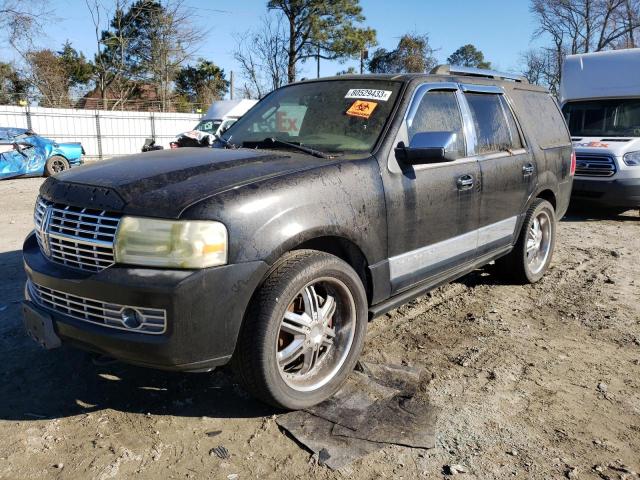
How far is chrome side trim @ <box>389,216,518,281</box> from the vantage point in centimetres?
339

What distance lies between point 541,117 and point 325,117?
2.61 m

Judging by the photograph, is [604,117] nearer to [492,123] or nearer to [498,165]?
[492,123]

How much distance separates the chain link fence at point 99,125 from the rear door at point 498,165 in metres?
20.3

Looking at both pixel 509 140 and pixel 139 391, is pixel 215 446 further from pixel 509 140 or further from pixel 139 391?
pixel 509 140

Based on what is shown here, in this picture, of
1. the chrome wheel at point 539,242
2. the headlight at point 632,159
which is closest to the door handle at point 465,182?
the chrome wheel at point 539,242

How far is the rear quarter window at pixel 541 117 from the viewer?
4.86m

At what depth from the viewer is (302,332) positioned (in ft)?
9.44

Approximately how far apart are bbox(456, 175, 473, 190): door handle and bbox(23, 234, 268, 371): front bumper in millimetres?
1821

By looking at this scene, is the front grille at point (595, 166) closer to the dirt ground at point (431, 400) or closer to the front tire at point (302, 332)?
the dirt ground at point (431, 400)

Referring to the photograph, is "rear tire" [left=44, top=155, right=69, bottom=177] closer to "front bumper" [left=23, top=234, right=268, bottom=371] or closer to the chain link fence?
the chain link fence

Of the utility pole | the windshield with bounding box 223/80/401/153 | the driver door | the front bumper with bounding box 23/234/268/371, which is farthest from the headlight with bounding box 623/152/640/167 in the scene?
the utility pole

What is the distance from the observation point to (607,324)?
14.0 ft

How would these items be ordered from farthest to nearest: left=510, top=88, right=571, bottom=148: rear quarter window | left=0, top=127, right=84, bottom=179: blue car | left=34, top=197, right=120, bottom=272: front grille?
left=0, top=127, right=84, bottom=179: blue car, left=510, top=88, right=571, bottom=148: rear quarter window, left=34, top=197, right=120, bottom=272: front grille

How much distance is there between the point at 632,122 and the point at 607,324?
648cm
